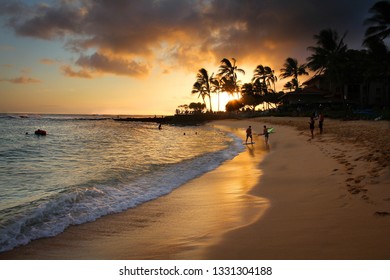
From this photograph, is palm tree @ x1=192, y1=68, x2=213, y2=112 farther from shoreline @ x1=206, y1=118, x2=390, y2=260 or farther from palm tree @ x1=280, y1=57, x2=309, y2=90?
shoreline @ x1=206, y1=118, x2=390, y2=260

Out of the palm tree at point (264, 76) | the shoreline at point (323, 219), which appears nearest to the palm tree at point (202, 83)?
the palm tree at point (264, 76)

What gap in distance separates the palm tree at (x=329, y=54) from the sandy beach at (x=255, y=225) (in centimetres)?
3193

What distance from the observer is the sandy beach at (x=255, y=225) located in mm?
3984

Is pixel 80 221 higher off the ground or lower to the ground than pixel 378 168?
lower

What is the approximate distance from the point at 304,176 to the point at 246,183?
176cm

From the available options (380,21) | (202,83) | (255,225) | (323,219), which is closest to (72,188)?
(255,225)

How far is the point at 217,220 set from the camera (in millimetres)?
5621

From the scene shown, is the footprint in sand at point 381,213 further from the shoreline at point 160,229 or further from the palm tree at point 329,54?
the palm tree at point 329,54

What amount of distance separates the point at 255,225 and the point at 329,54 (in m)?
38.8

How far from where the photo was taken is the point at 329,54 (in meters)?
37.8

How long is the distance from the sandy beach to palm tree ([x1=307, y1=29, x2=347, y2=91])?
105 ft

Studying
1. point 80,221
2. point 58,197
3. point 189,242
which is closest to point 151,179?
point 58,197

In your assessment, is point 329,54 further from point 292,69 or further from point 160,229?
point 160,229
